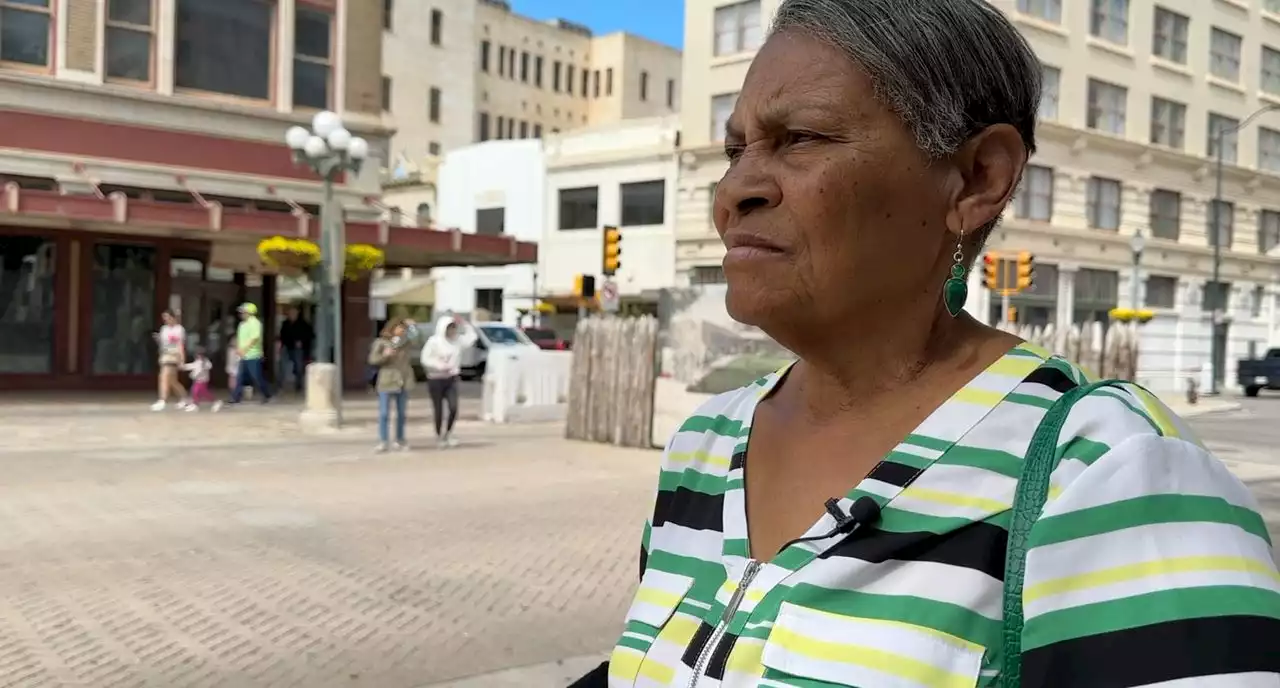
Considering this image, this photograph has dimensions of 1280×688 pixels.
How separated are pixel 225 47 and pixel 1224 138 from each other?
36.3 meters

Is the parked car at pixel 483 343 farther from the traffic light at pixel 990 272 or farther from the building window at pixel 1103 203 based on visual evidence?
the building window at pixel 1103 203

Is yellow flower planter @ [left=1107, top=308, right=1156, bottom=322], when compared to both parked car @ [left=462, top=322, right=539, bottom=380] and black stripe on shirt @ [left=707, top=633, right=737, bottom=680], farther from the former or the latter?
black stripe on shirt @ [left=707, top=633, right=737, bottom=680]

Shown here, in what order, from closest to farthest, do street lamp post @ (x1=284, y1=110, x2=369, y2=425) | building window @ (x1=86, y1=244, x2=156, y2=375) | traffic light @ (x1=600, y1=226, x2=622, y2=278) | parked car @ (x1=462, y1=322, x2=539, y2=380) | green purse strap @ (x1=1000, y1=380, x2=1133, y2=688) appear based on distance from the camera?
green purse strap @ (x1=1000, y1=380, x2=1133, y2=688)
street lamp post @ (x1=284, y1=110, x2=369, y2=425)
building window @ (x1=86, y1=244, x2=156, y2=375)
traffic light @ (x1=600, y1=226, x2=622, y2=278)
parked car @ (x1=462, y1=322, x2=539, y2=380)

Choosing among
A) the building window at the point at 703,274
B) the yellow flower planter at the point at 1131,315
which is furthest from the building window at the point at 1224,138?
the building window at the point at 703,274

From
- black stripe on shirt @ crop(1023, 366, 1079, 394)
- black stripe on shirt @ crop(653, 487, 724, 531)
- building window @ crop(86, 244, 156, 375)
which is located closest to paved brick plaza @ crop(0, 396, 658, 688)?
black stripe on shirt @ crop(653, 487, 724, 531)

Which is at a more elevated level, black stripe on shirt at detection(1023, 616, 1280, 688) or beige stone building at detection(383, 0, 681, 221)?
beige stone building at detection(383, 0, 681, 221)

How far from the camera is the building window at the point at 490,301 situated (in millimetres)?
46438

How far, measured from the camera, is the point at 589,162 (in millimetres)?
41250

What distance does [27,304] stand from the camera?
2088 cm

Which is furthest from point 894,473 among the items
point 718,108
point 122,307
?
point 718,108

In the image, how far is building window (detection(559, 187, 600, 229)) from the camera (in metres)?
41.7

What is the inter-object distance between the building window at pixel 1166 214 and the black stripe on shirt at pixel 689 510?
41558mm

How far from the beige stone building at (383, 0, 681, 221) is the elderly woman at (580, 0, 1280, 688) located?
53.7 metres

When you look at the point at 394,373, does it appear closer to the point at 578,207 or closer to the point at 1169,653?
the point at 1169,653
